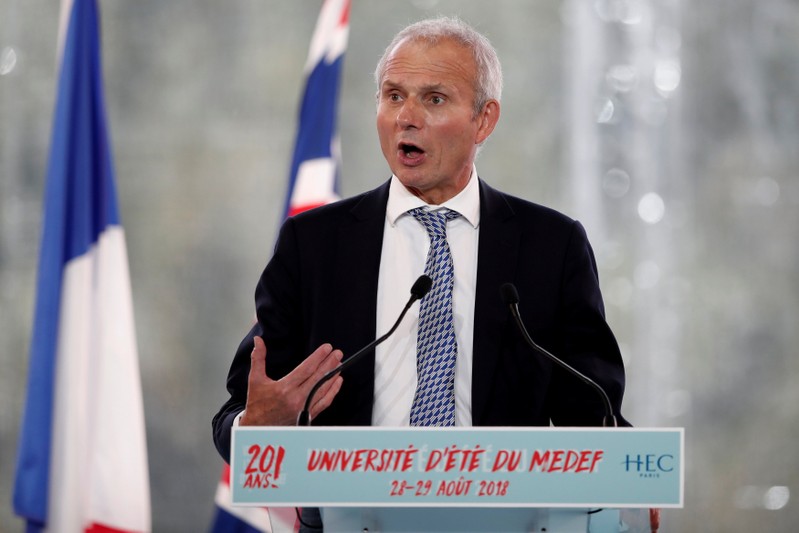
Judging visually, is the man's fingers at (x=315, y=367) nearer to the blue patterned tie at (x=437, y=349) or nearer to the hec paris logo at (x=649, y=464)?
the blue patterned tie at (x=437, y=349)

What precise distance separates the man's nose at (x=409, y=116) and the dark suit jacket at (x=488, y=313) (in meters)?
0.19

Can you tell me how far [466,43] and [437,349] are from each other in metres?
0.65

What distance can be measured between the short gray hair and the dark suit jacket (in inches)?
9.2

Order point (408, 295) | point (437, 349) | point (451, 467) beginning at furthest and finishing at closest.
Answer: point (408, 295), point (437, 349), point (451, 467)

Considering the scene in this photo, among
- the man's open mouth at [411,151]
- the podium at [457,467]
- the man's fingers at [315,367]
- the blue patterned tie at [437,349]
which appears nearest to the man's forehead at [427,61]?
the man's open mouth at [411,151]

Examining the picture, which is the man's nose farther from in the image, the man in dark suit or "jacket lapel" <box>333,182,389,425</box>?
"jacket lapel" <box>333,182,389,425</box>

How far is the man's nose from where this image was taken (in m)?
1.88

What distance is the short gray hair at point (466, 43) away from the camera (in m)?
1.93

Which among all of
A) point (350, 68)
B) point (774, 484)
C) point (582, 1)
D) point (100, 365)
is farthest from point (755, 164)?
point (100, 365)

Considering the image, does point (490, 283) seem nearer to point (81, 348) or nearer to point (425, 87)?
point (425, 87)

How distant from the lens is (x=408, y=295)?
73.7 inches

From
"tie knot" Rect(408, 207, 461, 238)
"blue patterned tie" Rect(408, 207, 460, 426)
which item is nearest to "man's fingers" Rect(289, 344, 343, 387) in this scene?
"blue patterned tie" Rect(408, 207, 460, 426)

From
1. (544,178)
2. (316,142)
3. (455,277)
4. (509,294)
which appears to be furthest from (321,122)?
(509,294)

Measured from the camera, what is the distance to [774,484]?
11.9 ft
